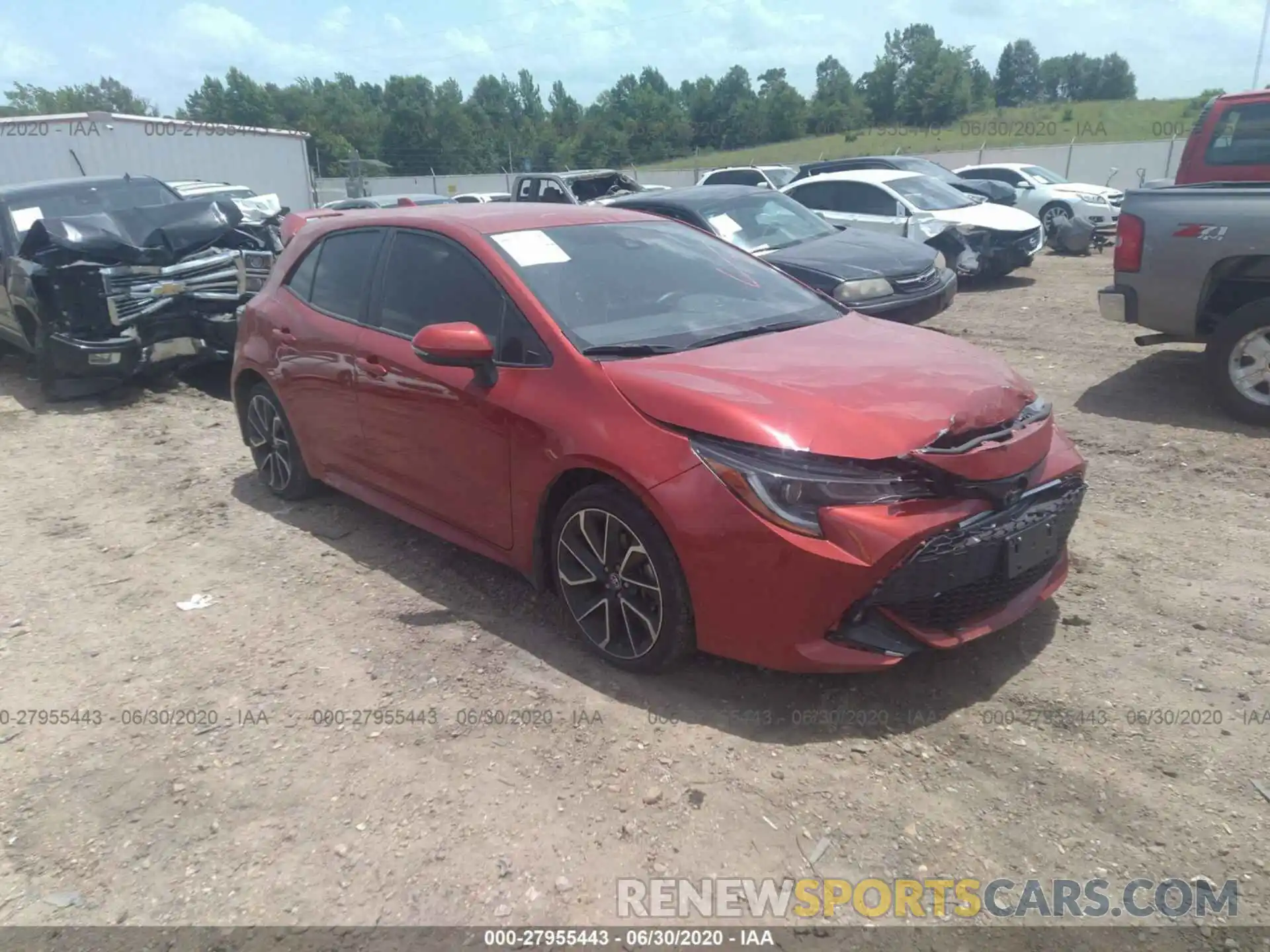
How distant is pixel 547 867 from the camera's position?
2623mm

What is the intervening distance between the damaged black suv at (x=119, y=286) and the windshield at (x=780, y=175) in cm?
1434

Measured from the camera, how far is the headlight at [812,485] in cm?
294

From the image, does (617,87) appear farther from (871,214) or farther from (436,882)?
(436,882)

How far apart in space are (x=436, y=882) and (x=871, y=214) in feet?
39.7

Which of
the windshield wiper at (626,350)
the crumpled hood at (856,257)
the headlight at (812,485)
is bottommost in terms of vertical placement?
the crumpled hood at (856,257)

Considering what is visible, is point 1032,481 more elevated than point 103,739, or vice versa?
point 1032,481

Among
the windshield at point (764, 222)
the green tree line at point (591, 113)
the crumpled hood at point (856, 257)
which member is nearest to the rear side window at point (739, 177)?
the windshield at point (764, 222)

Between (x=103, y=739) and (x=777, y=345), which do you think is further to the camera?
(x=777, y=345)

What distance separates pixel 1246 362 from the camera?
5.93m

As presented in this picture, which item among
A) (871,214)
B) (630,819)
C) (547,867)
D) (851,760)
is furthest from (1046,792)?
(871,214)

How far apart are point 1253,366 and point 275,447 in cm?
599

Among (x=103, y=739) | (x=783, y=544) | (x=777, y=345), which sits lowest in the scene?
(x=103, y=739)

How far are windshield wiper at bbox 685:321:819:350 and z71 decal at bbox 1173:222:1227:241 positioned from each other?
3426mm

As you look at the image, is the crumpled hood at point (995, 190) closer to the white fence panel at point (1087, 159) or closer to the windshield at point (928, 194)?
the windshield at point (928, 194)
